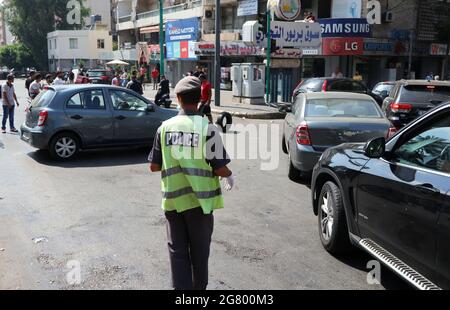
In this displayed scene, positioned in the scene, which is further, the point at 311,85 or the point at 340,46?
the point at 340,46

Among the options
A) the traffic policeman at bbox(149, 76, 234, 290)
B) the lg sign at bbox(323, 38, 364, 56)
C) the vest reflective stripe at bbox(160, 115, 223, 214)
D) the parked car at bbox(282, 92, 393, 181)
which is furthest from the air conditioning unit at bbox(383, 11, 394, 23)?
the vest reflective stripe at bbox(160, 115, 223, 214)

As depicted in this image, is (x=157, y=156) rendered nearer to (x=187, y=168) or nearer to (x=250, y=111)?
(x=187, y=168)

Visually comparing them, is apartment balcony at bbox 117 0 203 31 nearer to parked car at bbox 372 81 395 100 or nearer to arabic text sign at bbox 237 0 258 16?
arabic text sign at bbox 237 0 258 16

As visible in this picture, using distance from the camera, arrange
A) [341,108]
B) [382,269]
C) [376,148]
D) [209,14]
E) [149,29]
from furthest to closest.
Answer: [149,29] < [209,14] < [341,108] < [382,269] < [376,148]

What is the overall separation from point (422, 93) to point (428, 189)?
9.03 meters

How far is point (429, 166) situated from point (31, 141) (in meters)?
8.19

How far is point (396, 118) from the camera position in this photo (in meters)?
11.6

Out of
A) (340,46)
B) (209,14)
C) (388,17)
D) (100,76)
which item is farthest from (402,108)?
(100,76)

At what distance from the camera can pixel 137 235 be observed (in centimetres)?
555

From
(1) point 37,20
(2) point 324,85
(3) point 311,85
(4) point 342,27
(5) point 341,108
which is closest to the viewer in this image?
(5) point 341,108

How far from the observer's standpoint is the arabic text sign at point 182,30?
36.1 m

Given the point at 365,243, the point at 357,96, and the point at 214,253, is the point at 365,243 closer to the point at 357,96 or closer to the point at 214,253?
the point at 214,253
